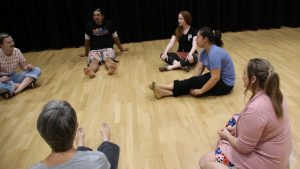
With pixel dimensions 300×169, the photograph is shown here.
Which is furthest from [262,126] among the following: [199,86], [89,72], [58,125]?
[89,72]

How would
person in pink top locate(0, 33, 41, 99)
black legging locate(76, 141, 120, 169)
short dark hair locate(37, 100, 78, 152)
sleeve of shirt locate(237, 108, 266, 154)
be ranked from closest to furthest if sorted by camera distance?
short dark hair locate(37, 100, 78, 152)
sleeve of shirt locate(237, 108, 266, 154)
black legging locate(76, 141, 120, 169)
person in pink top locate(0, 33, 41, 99)

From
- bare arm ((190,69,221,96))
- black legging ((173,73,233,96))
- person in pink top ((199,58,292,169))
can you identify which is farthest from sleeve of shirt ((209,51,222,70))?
person in pink top ((199,58,292,169))

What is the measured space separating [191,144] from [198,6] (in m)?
4.56

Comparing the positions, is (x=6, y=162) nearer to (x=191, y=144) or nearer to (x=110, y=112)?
(x=110, y=112)

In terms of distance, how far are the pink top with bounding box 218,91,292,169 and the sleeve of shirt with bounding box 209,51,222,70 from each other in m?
1.40

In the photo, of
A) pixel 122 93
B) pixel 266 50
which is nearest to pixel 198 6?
pixel 266 50

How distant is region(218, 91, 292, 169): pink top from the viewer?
5.39 feet

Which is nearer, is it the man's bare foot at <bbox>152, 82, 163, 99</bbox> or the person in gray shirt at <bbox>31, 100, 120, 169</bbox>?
the person in gray shirt at <bbox>31, 100, 120, 169</bbox>

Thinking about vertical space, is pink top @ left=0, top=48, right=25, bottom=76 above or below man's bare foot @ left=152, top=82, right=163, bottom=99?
above

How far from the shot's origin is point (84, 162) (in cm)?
146

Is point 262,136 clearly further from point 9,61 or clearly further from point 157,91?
point 9,61

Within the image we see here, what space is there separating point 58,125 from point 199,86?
86.6 inches

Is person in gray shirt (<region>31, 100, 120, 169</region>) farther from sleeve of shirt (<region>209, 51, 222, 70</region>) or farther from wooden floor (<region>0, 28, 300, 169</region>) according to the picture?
sleeve of shirt (<region>209, 51, 222, 70</region>)

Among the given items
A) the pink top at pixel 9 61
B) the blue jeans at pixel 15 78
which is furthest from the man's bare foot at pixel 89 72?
the pink top at pixel 9 61
